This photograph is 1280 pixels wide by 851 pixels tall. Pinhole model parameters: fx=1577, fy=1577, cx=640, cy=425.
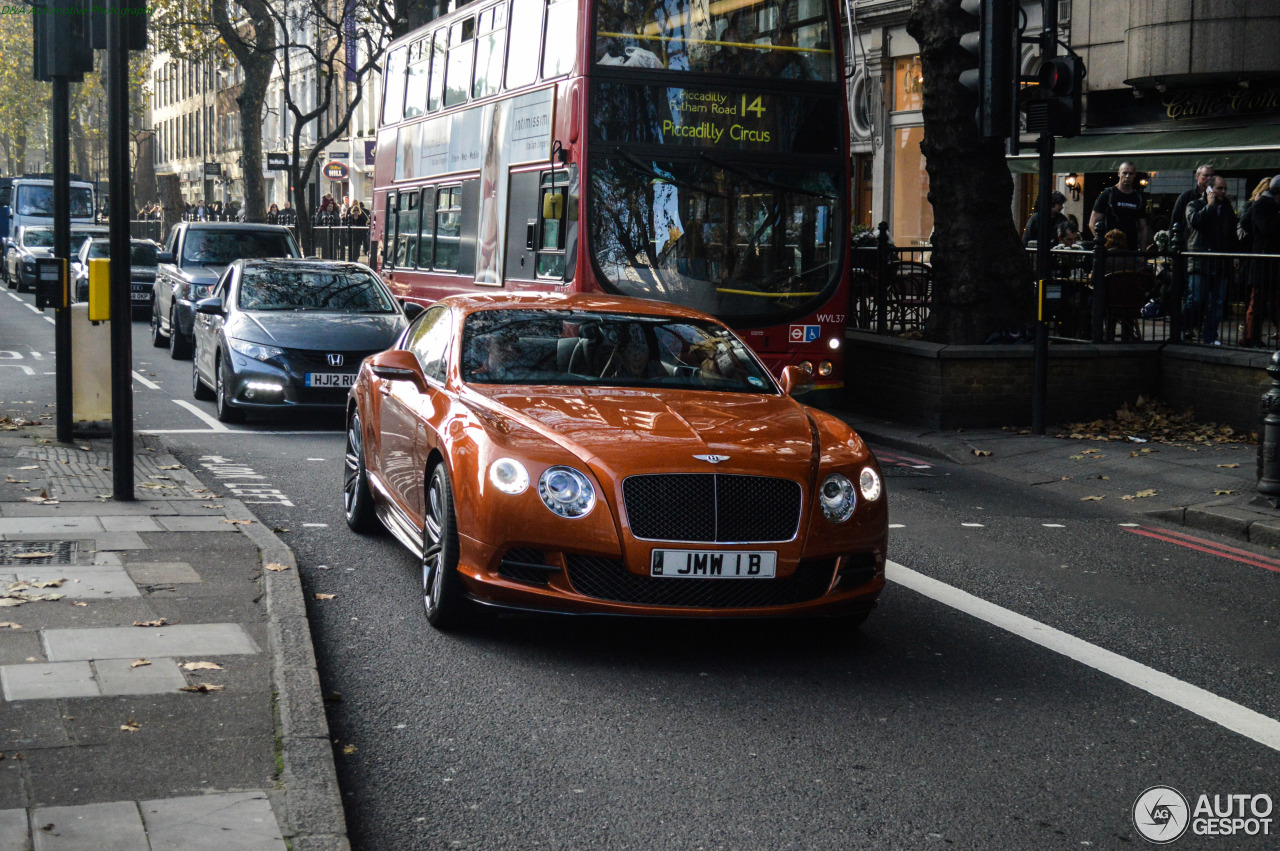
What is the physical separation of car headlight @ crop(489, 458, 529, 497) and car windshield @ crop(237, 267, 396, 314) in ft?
29.9

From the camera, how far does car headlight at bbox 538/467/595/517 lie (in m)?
5.82

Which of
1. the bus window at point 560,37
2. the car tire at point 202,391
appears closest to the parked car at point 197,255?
the car tire at point 202,391

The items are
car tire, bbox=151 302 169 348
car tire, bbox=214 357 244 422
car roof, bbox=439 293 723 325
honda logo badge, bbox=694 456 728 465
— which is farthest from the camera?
car tire, bbox=151 302 169 348

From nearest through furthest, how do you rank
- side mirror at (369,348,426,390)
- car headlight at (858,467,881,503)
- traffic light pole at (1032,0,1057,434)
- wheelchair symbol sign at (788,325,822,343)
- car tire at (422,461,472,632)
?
car headlight at (858,467,881,503), car tire at (422,461,472,632), side mirror at (369,348,426,390), traffic light pole at (1032,0,1057,434), wheelchair symbol sign at (788,325,822,343)

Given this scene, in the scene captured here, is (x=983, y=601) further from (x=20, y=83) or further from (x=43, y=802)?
(x=20, y=83)

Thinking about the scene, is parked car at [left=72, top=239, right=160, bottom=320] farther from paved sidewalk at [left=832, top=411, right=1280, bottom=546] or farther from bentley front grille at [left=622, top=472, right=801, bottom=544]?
bentley front grille at [left=622, top=472, right=801, bottom=544]

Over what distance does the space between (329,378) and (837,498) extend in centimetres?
852

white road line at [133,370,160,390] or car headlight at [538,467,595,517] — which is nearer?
car headlight at [538,467,595,517]

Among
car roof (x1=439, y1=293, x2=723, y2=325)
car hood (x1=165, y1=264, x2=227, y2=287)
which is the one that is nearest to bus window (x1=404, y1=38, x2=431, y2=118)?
car hood (x1=165, y1=264, x2=227, y2=287)

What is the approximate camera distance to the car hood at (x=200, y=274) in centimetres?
2089

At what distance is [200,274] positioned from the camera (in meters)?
21.1

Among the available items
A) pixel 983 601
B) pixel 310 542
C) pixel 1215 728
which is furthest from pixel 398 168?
pixel 1215 728

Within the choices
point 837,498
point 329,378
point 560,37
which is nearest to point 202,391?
point 329,378

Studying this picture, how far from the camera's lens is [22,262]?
39.7 m
